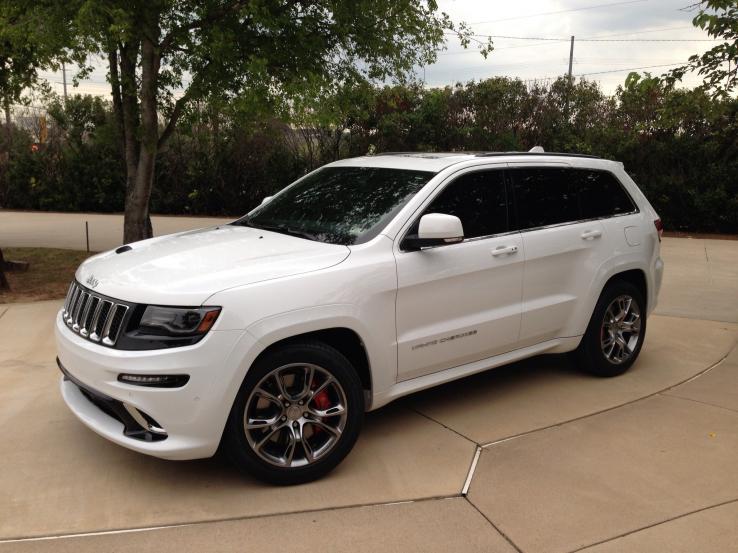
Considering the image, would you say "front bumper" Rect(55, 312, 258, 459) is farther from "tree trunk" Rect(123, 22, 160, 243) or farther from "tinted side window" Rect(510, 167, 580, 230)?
"tree trunk" Rect(123, 22, 160, 243)

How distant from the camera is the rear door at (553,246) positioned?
4.96 m

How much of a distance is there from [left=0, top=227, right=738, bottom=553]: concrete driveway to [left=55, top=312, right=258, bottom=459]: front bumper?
1.18 ft

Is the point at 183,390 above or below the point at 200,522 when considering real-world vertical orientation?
above

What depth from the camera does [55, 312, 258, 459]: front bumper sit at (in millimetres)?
3465

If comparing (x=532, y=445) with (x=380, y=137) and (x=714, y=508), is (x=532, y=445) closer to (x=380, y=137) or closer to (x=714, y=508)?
(x=714, y=508)

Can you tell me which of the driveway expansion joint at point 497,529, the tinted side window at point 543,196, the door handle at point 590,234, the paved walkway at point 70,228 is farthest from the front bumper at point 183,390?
the paved walkway at point 70,228

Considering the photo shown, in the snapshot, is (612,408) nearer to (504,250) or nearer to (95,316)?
(504,250)

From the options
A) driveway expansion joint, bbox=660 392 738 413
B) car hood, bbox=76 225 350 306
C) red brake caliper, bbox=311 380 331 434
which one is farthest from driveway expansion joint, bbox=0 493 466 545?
driveway expansion joint, bbox=660 392 738 413

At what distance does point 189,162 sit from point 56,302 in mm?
10272

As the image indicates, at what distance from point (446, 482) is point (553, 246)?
2.00 meters

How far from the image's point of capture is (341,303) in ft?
12.8

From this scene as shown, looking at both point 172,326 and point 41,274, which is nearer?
point 172,326

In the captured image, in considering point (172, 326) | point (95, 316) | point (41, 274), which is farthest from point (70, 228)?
point (172, 326)

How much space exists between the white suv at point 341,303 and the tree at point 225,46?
3151 millimetres
